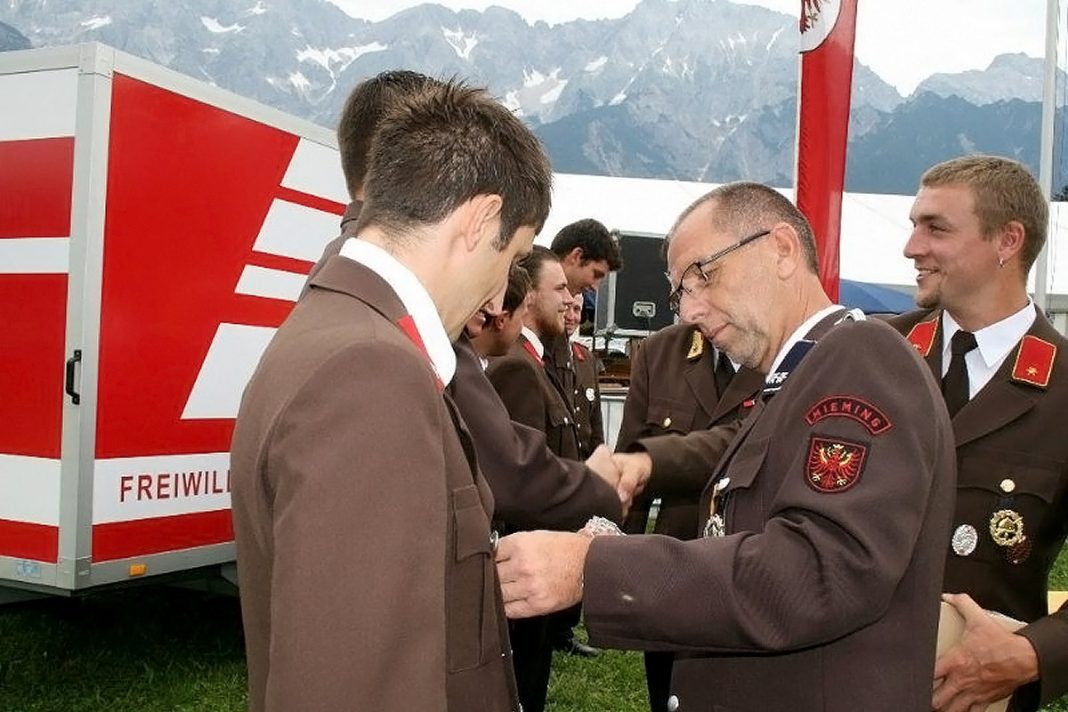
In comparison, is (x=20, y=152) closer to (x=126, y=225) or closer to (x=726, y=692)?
(x=126, y=225)

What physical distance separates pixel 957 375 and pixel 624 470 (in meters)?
0.95

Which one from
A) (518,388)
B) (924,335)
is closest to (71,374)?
(518,388)

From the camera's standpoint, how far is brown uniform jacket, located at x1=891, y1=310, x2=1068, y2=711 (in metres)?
2.44

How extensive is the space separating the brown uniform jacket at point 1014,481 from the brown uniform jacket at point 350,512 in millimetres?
1720

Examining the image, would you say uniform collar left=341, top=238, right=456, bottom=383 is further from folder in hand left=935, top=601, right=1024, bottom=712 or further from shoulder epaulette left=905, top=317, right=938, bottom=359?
shoulder epaulette left=905, top=317, right=938, bottom=359

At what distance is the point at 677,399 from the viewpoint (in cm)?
361

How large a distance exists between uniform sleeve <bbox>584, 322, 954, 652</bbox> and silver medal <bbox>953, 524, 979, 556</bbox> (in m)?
0.87

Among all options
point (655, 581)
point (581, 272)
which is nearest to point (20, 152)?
point (581, 272)

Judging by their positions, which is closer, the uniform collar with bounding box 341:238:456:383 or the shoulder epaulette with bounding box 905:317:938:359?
the uniform collar with bounding box 341:238:456:383

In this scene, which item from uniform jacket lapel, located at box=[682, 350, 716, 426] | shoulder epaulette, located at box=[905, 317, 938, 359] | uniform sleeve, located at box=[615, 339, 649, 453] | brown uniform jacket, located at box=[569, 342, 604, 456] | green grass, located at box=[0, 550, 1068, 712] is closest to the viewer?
shoulder epaulette, located at box=[905, 317, 938, 359]

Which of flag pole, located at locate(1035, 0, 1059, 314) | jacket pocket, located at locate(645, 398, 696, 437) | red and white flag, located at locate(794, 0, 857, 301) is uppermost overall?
flag pole, located at locate(1035, 0, 1059, 314)

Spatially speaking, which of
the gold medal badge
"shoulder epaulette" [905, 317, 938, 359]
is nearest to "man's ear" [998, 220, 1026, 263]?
"shoulder epaulette" [905, 317, 938, 359]

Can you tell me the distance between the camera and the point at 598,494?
109 inches

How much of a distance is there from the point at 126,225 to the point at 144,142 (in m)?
0.33
